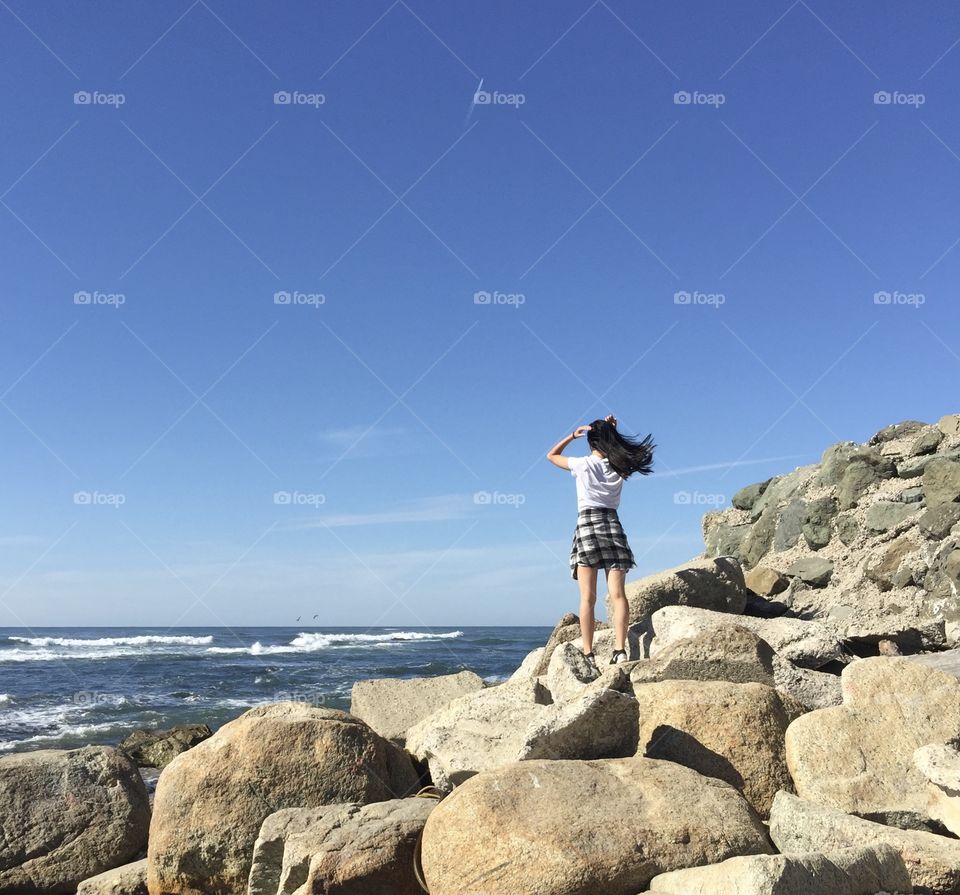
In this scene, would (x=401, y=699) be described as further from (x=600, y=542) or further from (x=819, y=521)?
(x=819, y=521)

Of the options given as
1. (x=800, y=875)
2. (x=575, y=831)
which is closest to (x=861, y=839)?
(x=800, y=875)

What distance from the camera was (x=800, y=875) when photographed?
10.2 feet

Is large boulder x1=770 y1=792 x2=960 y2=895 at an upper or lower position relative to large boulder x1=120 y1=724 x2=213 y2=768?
upper

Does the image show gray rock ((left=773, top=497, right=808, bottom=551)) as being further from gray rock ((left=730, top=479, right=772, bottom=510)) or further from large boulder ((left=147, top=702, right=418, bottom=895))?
large boulder ((left=147, top=702, right=418, bottom=895))

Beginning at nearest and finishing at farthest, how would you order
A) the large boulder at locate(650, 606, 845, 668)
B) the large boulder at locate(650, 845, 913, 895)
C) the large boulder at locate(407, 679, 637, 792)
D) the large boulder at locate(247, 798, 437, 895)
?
the large boulder at locate(650, 845, 913, 895) → the large boulder at locate(247, 798, 437, 895) → the large boulder at locate(407, 679, 637, 792) → the large boulder at locate(650, 606, 845, 668)

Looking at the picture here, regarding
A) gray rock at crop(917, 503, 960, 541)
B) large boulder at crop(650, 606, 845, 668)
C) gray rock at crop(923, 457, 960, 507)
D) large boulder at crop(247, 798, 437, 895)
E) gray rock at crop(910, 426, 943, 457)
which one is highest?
gray rock at crop(910, 426, 943, 457)

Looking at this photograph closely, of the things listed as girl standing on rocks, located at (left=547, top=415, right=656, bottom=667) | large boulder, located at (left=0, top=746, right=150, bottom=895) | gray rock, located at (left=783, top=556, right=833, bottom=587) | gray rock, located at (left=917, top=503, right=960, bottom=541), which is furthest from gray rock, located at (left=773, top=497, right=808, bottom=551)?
large boulder, located at (left=0, top=746, right=150, bottom=895)

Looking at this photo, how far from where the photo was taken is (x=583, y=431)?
7.76 metres

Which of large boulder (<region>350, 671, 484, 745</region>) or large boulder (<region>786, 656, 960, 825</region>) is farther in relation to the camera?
large boulder (<region>350, 671, 484, 745</region>)

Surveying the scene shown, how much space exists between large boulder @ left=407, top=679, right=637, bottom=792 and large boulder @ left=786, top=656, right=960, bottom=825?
97cm

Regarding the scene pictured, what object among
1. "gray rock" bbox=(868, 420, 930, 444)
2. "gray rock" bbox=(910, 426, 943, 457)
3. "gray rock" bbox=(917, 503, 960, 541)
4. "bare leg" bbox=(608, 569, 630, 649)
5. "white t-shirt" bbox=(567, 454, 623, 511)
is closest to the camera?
"bare leg" bbox=(608, 569, 630, 649)

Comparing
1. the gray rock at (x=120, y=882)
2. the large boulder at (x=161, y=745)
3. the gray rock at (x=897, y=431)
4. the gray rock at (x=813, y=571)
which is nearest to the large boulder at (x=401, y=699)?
the gray rock at (x=120, y=882)

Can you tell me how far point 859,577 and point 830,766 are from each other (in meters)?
8.33

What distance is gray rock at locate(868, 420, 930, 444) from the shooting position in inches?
640
